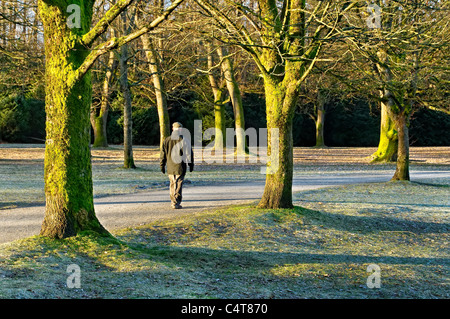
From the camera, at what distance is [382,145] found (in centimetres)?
2794

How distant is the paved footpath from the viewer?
32.3 ft

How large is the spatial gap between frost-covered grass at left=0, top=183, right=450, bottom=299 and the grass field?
0.05ft

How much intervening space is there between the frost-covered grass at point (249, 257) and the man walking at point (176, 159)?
1.09 m

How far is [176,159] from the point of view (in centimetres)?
1167

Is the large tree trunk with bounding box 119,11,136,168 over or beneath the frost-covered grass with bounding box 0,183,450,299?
over

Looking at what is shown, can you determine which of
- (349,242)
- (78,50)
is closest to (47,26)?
(78,50)

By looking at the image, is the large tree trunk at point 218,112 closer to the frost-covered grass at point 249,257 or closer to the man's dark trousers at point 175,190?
the man's dark trousers at point 175,190

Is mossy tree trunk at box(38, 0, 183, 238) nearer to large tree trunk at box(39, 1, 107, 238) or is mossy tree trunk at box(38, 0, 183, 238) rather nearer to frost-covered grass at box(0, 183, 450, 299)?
large tree trunk at box(39, 1, 107, 238)

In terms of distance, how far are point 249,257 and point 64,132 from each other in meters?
3.38

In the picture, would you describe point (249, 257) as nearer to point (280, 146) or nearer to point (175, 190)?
point (280, 146)

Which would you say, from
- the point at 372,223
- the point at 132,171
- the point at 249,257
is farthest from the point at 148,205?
the point at 132,171

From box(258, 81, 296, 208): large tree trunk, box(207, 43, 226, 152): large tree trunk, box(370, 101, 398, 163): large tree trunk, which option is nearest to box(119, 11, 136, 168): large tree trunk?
box(207, 43, 226, 152): large tree trunk

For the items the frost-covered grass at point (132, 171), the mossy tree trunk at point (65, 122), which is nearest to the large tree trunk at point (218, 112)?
the frost-covered grass at point (132, 171)

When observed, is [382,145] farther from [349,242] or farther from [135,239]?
[135,239]
